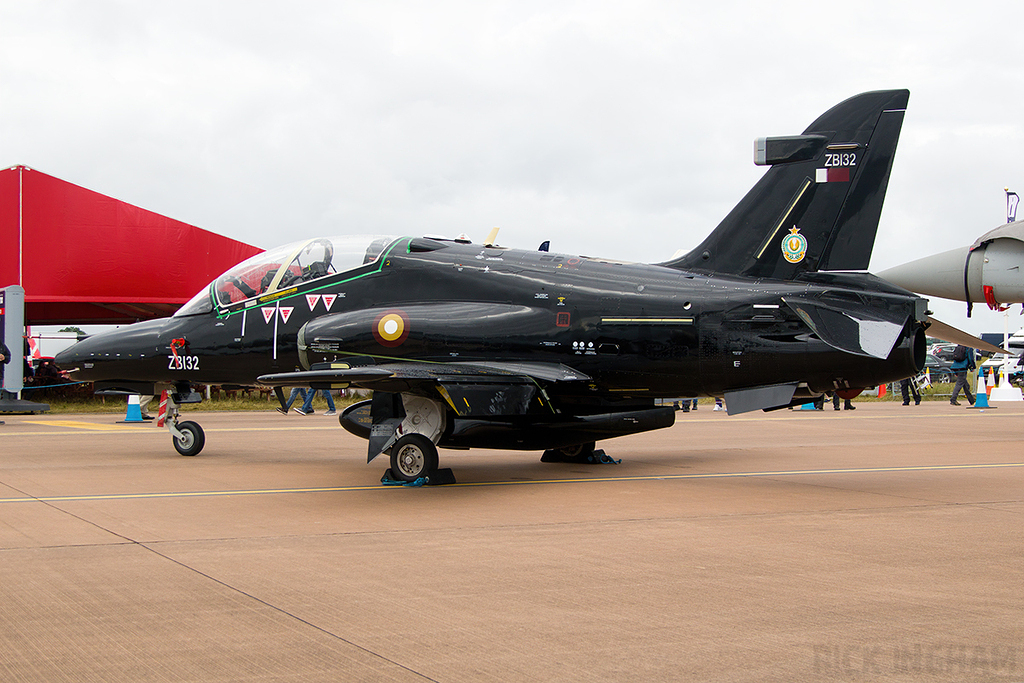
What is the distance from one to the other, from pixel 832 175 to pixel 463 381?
4602 millimetres

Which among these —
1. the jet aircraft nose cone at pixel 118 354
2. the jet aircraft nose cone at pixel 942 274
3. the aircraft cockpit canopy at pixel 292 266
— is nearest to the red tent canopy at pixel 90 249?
the jet aircraft nose cone at pixel 118 354

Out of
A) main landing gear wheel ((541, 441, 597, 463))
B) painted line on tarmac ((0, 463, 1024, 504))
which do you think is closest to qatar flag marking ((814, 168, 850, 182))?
painted line on tarmac ((0, 463, 1024, 504))

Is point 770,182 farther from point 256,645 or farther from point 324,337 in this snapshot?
point 256,645

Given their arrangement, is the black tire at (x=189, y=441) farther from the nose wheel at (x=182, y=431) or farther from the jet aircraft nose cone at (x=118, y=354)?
the jet aircraft nose cone at (x=118, y=354)

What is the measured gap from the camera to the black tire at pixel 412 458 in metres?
9.79

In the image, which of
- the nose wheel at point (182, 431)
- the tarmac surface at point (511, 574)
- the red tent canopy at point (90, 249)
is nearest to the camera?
the tarmac surface at point (511, 574)

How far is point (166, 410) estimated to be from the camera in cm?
1280

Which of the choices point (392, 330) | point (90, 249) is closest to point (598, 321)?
point (392, 330)

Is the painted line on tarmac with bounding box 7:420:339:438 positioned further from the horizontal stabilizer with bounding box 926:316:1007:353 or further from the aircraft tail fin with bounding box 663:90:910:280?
the horizontal stabilizer with bounding box 926:316:1007:353

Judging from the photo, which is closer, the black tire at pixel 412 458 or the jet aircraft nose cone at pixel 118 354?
the black tire at pixel 412 458

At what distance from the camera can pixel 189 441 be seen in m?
12.9

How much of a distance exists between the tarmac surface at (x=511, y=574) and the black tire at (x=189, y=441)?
4.33ft

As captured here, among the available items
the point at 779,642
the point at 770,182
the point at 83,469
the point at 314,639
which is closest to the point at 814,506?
the point at 770,182

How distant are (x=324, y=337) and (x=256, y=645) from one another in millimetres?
6597
